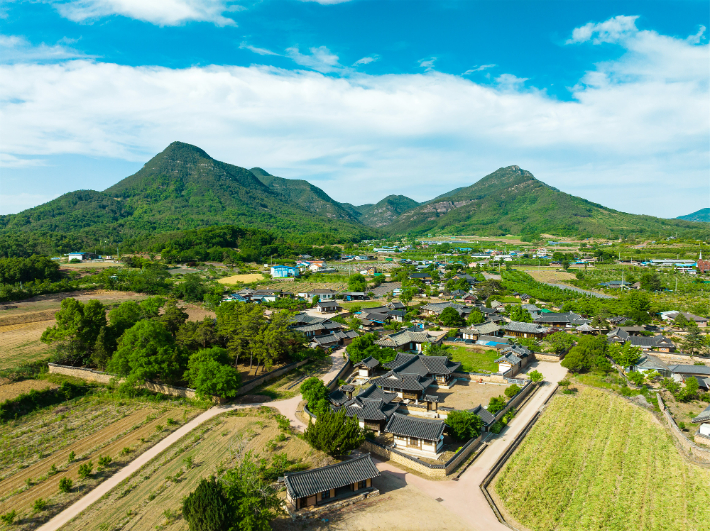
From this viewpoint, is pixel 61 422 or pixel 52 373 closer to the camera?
pixel 61 422

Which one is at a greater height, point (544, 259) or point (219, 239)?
point (219, 239)

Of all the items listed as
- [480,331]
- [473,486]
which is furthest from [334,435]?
[480,331]

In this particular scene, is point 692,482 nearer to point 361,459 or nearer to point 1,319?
point 361,459

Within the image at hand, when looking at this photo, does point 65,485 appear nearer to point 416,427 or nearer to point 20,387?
point 20,387

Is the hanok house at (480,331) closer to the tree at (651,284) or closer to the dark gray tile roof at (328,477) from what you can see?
the dark gray tile roof at (328,477)

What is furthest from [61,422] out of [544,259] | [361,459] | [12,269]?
[544,259]

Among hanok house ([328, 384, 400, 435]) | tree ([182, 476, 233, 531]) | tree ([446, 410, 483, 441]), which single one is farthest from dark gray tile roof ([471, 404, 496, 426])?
tree ([182, 476, 233, 531])
